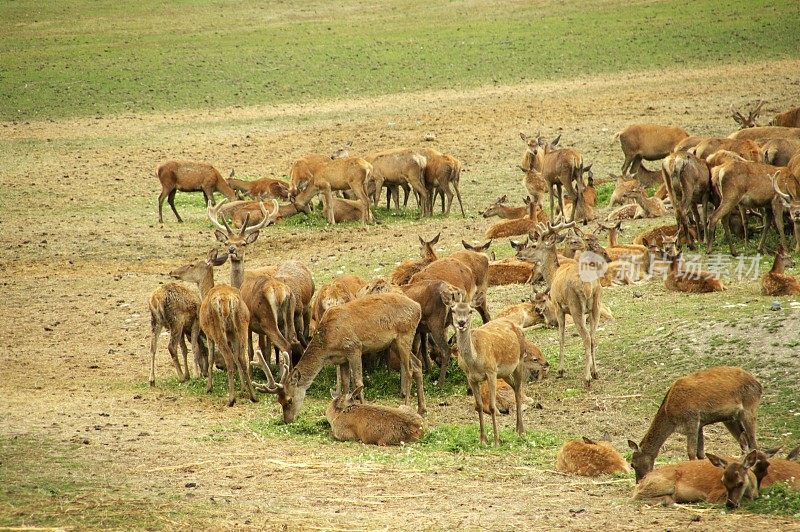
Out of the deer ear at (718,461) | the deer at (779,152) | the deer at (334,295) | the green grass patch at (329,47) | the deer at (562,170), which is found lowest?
the deer ear at (718,461)

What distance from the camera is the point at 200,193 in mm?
27031

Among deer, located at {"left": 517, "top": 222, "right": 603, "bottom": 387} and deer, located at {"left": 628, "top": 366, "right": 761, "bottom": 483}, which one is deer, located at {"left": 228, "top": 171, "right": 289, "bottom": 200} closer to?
deer, located at {"left": 517, "top": 222, "right": 603, "bottom": 387}

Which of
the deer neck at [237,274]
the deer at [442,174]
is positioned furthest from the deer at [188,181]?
the deer neck at [237,274]

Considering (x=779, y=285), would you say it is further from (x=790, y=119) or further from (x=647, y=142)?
(x=790, y=119)

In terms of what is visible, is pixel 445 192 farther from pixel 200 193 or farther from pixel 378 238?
pixel 200 193

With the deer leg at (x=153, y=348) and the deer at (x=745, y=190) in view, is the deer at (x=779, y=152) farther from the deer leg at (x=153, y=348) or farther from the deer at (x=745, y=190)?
the deer leg at (x=153, y=348)

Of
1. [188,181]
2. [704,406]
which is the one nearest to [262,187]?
[188,181]

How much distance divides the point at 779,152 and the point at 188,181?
10.6m

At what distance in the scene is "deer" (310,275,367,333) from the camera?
567 inches

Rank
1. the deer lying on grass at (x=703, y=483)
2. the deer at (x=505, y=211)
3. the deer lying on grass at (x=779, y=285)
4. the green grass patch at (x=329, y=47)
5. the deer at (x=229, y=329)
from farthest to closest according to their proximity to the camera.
Result: the green grass patch at (x=329, y=47) < the deer at (x=505, y=211) < the deer lying on grass at (x=779, y=285) < the deer at (x=229, y=329) < the deer lying on grass at (x=703, y=483)

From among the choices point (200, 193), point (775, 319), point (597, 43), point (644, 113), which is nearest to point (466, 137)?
point (644, 113)

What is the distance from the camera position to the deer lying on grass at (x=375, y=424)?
11.8 metres

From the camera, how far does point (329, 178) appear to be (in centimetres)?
2300

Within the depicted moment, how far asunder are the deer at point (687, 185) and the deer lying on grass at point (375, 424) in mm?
7427
